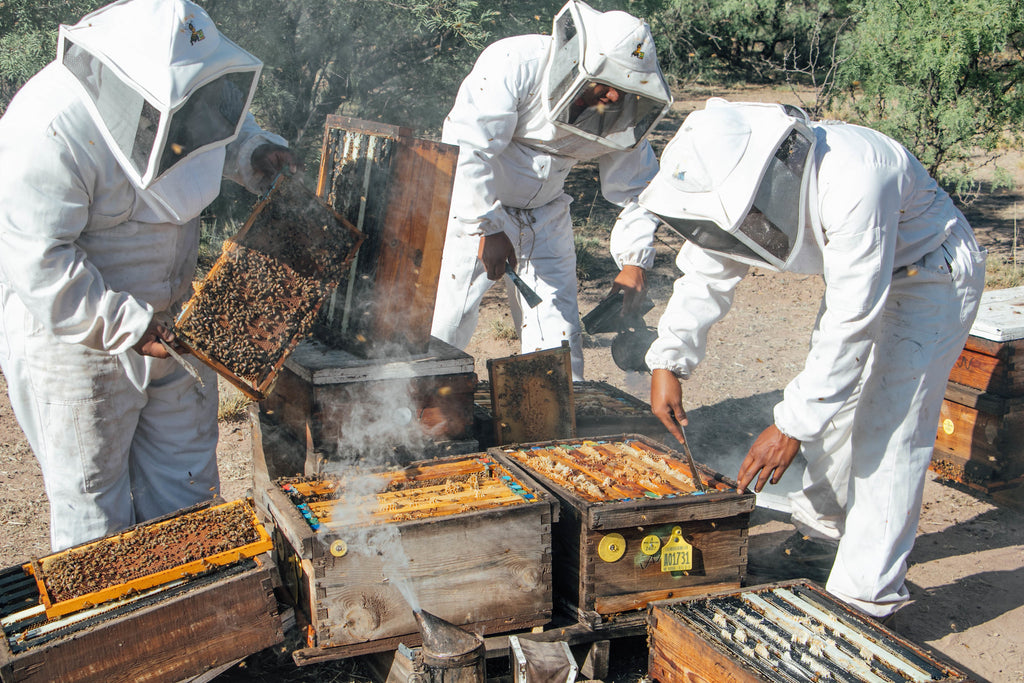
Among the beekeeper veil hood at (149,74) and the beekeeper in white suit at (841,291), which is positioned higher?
the beekeeper veil hood at (149,74)

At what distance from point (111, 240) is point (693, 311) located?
87.8 inches

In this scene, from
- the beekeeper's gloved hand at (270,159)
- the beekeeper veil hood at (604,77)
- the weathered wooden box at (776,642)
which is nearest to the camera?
the weathered wooden box at (776,642)

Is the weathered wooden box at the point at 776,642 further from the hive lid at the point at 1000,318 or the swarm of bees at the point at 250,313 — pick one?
the hive lid at the point at 1000,318

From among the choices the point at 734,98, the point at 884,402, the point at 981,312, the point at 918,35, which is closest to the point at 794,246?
the point at 884,402

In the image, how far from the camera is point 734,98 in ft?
50.1

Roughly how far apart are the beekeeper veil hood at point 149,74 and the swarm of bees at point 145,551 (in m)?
1.17

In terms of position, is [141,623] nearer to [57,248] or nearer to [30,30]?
[57,248]

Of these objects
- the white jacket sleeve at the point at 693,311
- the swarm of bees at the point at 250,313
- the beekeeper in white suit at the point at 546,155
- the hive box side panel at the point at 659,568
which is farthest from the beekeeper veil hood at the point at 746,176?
the swarm of bees at the point at 250,313

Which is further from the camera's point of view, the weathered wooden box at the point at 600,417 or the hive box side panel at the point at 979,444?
the hive box side panel at the point at 979,444

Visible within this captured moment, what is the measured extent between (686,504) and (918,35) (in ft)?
25.4

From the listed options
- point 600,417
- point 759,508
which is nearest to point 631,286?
point 600,417

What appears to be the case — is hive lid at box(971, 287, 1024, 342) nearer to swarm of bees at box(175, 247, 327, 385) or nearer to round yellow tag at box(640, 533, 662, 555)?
round yellow tag at box(640, 533, 662, 555)

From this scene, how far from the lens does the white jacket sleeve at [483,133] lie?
4.12 metres

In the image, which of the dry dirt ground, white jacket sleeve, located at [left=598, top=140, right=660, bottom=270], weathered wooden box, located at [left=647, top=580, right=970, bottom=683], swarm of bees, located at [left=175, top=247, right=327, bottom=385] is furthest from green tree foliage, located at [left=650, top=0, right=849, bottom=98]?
weathered wooden box, located at [left=647, top=580, right=970, bottom=683]
